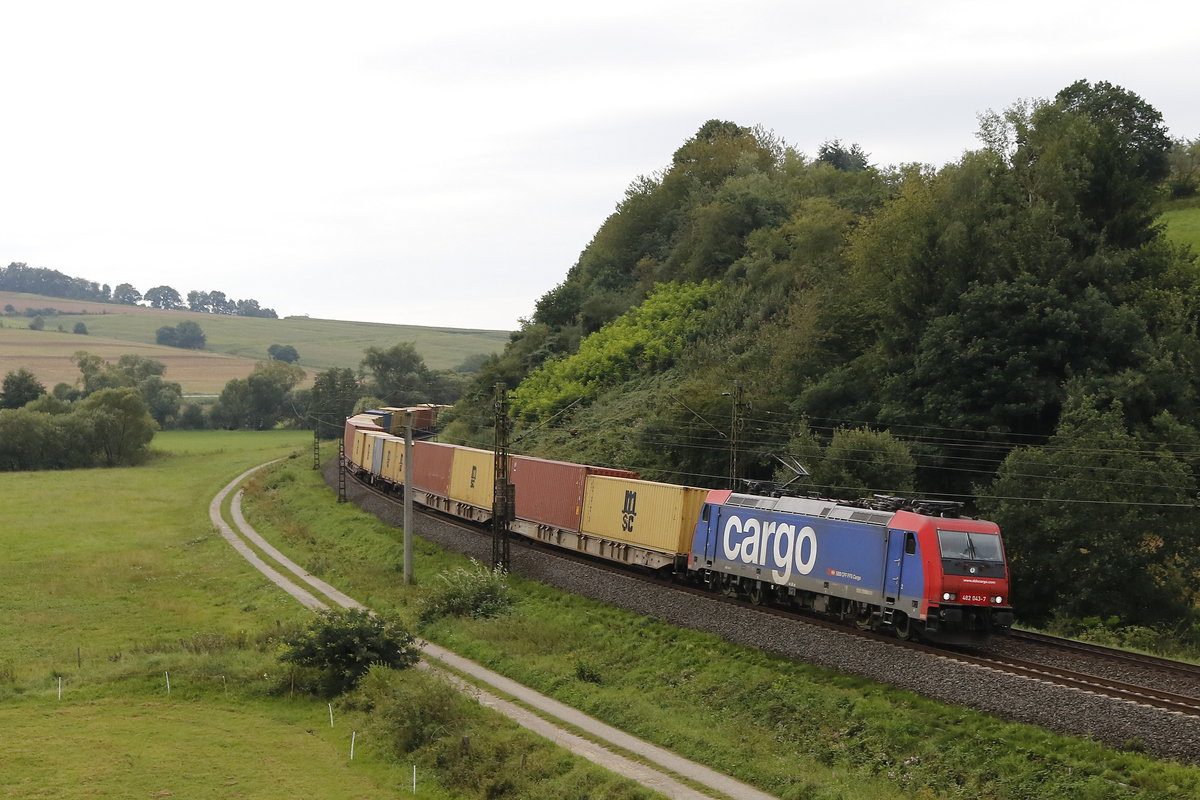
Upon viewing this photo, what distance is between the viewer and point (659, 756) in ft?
82.6

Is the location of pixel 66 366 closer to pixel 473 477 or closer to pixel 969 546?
pixel 473 477

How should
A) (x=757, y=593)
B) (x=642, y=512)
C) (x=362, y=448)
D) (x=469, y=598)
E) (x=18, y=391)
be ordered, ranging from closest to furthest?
(x=757, y=593) → (x=642, y=512) → (x=469, y=598) → (x=362, y=448) → (x=18, y=391)

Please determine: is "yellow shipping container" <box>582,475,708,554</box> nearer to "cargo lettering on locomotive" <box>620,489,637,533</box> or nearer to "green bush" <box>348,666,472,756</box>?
"cargo lettering on locomotive" <box>620,489,637,533</box>

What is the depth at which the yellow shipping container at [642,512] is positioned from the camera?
37781 mm

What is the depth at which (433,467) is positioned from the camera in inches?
2462

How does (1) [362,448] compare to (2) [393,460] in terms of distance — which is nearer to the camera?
(2) [393,460]

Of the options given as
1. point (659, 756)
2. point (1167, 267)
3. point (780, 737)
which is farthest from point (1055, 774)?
point (1167, 267)

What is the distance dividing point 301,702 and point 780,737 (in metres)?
15.1

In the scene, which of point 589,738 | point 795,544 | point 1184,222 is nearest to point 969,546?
point 795,544

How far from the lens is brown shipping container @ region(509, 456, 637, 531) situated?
45500 mm

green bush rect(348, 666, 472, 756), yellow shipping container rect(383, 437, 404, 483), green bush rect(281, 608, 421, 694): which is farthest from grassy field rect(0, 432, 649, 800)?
yellow shipping container rect(383, 437, 404, 483)

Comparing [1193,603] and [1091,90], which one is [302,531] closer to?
[1193,603]

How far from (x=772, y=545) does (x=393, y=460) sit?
4256 centimetres

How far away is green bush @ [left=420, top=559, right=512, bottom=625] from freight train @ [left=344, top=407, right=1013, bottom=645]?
4942 millimetres
